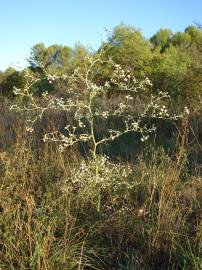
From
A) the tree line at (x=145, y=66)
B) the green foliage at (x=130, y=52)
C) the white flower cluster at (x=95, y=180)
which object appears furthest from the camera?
the green foliage at (x=130, y=52)

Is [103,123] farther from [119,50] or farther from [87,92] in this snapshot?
[119,50]

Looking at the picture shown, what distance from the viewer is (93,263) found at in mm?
3775

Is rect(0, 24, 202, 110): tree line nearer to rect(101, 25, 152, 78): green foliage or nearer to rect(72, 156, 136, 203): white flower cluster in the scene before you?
rect(101, 25, 152, 78): green foliage

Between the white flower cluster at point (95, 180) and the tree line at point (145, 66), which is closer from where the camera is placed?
the white flower cluster at point (95, 180)

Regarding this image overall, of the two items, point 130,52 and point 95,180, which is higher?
point 130,52

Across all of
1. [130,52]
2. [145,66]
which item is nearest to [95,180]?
[145,66]

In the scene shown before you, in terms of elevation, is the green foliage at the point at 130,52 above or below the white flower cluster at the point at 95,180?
above

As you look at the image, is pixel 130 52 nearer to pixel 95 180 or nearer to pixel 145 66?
pixel 145 66

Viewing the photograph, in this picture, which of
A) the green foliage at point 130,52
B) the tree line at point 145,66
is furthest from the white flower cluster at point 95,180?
the green foliage at point 130,52

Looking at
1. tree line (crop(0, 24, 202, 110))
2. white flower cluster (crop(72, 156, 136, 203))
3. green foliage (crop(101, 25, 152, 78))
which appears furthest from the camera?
green foliage (crop(101, 25, 152, 78))

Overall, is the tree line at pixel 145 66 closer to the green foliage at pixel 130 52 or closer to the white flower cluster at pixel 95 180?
the green foliage at pixel 130 52

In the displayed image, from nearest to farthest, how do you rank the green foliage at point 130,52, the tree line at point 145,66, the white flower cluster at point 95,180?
the white flower cluster at point 95,180 < the tree line at point 145,66 < the green foliage at point 130,52

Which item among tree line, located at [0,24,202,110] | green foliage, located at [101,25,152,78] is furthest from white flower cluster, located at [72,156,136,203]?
green foliage, located at [101,25,152,78]

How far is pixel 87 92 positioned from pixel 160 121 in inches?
222
